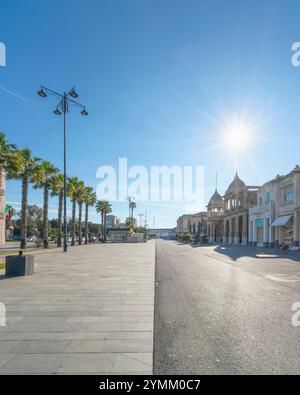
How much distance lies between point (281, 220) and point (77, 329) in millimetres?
44230

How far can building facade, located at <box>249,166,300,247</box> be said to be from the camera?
4228cm

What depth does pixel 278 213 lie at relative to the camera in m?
48.5

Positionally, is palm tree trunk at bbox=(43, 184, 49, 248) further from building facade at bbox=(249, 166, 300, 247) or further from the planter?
building facade at bbox=(249, 166, 300, 247)

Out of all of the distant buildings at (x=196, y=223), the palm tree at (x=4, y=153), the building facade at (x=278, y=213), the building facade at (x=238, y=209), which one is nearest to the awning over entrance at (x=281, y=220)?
the building facade at (x=278, y=213)

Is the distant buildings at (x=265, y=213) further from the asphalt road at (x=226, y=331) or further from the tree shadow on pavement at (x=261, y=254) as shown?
the asphalt road at (x=226, y=331)

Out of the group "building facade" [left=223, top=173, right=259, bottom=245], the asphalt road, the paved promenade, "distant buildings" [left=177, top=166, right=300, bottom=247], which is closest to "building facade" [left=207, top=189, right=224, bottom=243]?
"building facade" [left=223, top=173, right=259, bottom=245]

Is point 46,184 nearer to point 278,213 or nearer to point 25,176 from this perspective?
point 25,176

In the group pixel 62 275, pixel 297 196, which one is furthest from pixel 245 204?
pixel 62 275

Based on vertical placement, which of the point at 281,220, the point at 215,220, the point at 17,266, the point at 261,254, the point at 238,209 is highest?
the point at 238,209

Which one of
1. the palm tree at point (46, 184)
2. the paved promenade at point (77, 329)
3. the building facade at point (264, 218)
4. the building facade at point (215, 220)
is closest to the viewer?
the paved promenade at point (77, 329)

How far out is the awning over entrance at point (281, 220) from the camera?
143 feet

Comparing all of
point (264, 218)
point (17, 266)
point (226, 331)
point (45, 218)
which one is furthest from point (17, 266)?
point (264, 218)
